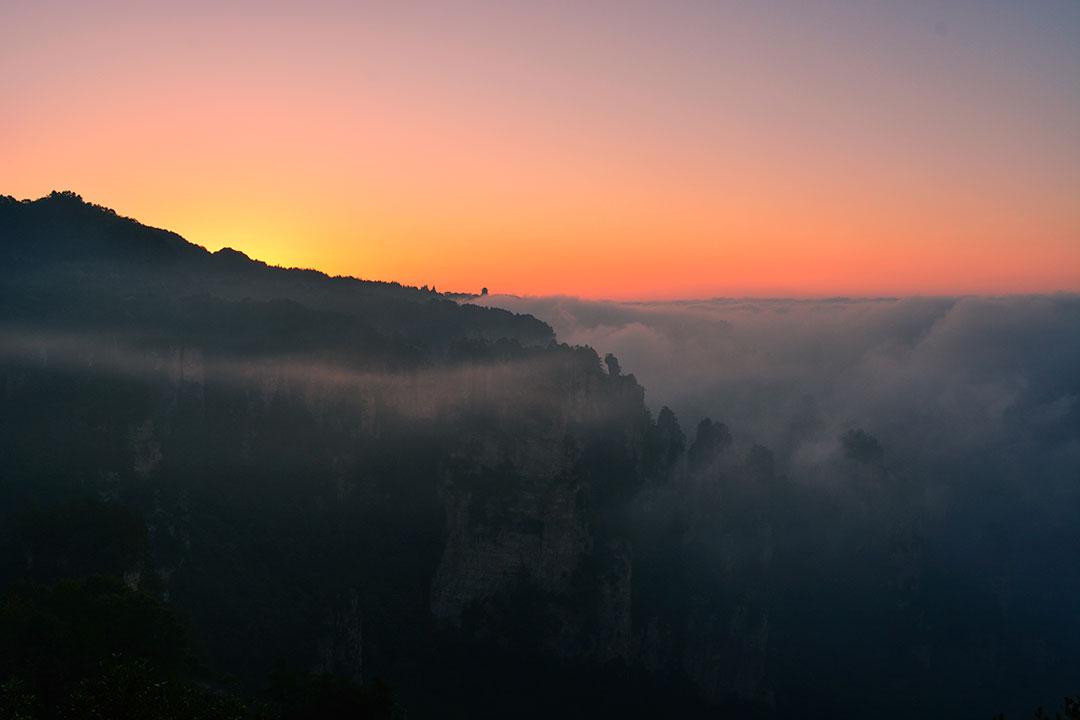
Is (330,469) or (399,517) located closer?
(330,469)

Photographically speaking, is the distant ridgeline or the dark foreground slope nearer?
the distant ridgeline

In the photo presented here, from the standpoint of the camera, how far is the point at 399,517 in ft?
224

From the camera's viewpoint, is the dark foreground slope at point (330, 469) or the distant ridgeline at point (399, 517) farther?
the dark foreground slope at point (330, 469)

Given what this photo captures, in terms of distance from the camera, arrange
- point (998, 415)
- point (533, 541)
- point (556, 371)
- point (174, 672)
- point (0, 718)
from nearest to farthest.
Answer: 1. point (0, 718)
2. point (174, 672)
3. point (533, 541)
4. point (556, 371)
5. point (998, 415)

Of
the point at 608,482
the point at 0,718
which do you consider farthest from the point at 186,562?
the point at 608,482

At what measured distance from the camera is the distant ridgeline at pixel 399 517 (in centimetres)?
5206

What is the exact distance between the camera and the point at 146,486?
180 feet

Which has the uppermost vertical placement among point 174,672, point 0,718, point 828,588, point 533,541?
point 0,718

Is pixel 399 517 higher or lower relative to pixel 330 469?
lower

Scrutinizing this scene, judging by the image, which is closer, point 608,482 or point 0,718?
point 0,718

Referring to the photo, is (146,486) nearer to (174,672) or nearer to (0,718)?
(174,672)

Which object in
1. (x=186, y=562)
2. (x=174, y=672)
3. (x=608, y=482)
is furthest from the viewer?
(x=608, y=482)

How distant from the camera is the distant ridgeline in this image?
171 feet

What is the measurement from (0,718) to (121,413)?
39.1 m
